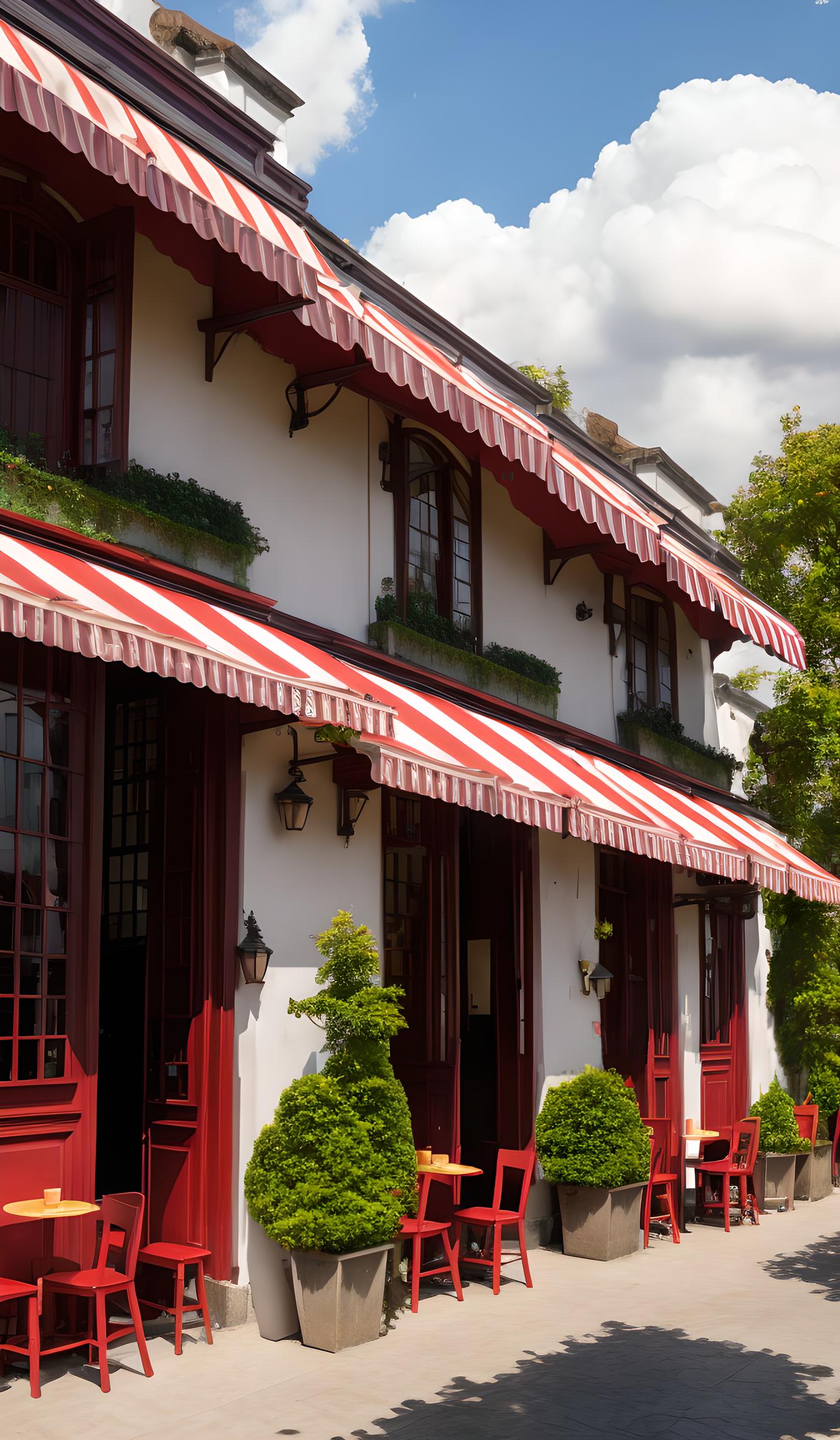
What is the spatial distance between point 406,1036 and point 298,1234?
3.18 m

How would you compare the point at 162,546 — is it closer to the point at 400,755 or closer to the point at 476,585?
the point at 400,755

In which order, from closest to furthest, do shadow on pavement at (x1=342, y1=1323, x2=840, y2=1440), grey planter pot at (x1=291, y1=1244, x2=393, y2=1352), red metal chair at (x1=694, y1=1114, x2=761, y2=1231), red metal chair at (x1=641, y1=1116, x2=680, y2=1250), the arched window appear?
shadow on pavement at (x1=342, y1=1323, x2=840, y2=1440) < grey planter pot at (x1=291, y1=1244, x2=393, y2=1352) < the arched window < red metal chair at (x1=641, y1=1116, x2=680, y2=1250) < red metal chair at (x1=694, y1=1114, x2=761, y2=1231)

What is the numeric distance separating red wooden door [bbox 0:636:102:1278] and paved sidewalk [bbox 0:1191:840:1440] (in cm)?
103

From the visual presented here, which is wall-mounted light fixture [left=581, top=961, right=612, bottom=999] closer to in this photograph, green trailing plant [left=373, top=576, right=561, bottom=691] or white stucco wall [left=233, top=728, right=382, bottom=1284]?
green trailing plant [left=373, top=576, right=561, bottom=691]

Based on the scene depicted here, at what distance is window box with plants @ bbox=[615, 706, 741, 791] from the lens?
16109mm

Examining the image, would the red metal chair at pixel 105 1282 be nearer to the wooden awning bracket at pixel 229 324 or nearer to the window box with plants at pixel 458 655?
the window box with plants at pixel 458 655

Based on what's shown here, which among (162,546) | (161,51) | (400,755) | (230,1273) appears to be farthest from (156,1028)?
(161,51)

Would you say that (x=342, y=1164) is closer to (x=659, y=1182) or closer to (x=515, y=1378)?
(x=515, y=1378)

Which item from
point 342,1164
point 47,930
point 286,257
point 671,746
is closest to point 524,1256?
point 342,1164

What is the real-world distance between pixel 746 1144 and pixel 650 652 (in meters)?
6.29

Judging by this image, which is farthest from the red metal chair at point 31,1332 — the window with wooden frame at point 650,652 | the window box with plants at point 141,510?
the window with wooden frame at point 650,652

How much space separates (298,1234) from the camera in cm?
808

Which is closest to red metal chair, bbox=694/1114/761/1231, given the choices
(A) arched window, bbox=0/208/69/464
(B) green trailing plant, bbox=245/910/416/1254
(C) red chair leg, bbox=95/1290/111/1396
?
(B) green trailing plant, bbox=245/910/416/1254

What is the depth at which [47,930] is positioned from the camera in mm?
7969
